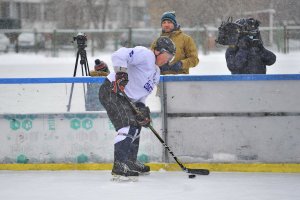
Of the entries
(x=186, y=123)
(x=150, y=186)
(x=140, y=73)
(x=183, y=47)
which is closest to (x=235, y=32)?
(x=183, y=47)

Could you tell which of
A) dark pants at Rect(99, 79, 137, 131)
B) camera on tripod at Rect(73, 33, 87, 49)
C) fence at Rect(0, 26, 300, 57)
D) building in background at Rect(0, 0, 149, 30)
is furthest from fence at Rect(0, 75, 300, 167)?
building in background at Rect(0, 0, 149, 30)

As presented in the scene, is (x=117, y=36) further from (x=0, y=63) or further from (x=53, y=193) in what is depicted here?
(x=53, y=193)

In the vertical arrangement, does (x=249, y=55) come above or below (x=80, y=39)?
below

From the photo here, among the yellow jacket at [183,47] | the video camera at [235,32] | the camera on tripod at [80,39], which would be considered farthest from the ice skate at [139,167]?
the camera on tripod at [80,39]

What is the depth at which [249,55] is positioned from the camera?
638cm

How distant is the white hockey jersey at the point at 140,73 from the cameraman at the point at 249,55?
0.99 meters

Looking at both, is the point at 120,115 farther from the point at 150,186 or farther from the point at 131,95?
the point at 150,186

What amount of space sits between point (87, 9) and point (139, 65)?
19.4 metres

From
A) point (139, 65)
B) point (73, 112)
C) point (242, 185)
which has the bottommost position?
point (242, 185)

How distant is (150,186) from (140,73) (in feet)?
3.18

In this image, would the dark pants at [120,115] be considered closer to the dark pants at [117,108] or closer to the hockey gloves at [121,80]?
the dark pants at [117,108]

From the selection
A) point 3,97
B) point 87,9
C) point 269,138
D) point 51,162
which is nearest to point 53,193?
point 51,162

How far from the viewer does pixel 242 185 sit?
5.55 metres

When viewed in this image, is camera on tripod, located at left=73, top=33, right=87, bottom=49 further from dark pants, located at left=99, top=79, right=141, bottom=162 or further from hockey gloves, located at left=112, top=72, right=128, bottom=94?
hockey gloves, located at left=112, top=72, right=128, bottom=94
